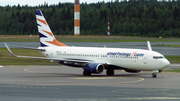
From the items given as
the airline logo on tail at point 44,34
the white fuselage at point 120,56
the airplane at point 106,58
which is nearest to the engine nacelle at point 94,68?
the airplane at point 106,58

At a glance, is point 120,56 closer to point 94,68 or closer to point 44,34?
point 94,68

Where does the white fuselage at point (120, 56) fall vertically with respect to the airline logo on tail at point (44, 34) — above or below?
below

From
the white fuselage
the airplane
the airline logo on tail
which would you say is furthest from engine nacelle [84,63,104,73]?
the airline logo on tail

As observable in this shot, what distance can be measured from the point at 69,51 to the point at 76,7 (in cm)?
13175

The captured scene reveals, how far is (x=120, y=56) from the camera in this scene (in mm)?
43969

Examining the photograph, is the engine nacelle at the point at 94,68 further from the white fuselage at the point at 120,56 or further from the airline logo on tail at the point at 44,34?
the airline logo on tail at the point at 44,34

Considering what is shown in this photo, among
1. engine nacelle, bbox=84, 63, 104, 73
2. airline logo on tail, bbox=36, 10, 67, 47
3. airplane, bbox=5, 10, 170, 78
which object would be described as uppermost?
airline logo on tail, bbox=36, 10, 67, 47

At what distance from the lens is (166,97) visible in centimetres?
2591

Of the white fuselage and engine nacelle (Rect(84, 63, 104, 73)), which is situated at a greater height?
the white fuselage

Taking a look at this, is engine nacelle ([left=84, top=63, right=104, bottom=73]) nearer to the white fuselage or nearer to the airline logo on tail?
the white fuselage

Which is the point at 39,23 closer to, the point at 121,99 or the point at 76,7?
the point at 121,99

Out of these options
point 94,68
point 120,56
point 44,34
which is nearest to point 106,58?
point 120,56

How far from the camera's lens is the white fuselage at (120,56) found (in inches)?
1661

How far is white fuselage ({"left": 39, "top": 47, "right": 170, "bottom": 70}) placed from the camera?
42.2m
